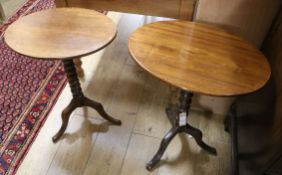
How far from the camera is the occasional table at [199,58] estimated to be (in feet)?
2.75

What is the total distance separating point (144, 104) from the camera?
1660 mm

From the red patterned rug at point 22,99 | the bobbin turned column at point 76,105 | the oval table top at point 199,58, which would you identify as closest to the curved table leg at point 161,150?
the bobbin turned column at point 76,105

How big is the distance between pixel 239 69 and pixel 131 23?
Answer: 167 centimetres

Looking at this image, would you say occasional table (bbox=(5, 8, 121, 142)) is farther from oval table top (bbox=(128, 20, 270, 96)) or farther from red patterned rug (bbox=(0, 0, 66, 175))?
red patterned rug (bbox=(0, 0, 66, 175))

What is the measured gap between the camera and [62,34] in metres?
1.05

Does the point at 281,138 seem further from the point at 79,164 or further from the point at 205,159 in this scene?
the point at 79,164

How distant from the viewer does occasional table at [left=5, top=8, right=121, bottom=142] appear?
0.96 m

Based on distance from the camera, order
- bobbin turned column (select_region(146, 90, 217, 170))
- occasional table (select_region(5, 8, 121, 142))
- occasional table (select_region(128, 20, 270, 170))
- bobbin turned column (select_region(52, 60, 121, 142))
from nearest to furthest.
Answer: occasional table (select_region(128, 20, 270, 170)), occasional table (select_region(5, 8, 121, 142)), bobbin turned column (select_region(146, 90, 217, 170)), bobbin turned column (select_region(52, 60, 121, 142))

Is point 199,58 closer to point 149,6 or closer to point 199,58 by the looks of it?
point 199,58

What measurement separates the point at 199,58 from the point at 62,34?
609mm

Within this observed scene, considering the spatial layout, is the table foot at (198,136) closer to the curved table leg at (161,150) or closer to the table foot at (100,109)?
the curved table leg at (161,150)

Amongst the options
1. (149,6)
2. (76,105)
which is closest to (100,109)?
(76,105)

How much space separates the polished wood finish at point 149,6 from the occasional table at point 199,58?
0.65ft

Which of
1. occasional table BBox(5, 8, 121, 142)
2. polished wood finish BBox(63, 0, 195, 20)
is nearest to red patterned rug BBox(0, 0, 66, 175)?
occasional table BBox(5, 8, 121, 142)
